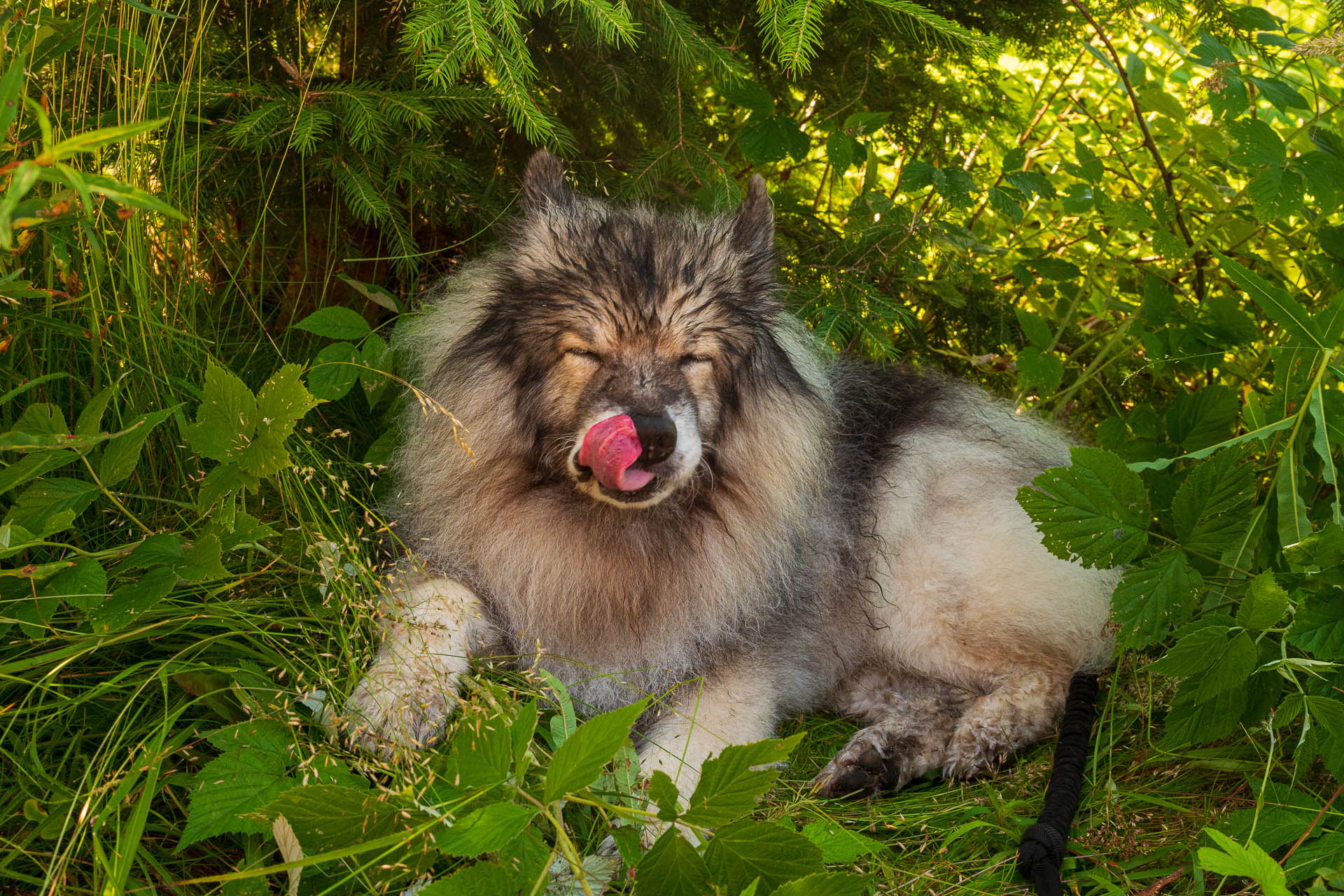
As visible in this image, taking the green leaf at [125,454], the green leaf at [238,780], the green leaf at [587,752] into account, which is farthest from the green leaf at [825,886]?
the green leaf at [125,454]

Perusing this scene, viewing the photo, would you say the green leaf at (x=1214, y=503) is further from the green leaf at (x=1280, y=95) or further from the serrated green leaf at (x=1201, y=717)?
the green leaf at (x=1280, y=95)

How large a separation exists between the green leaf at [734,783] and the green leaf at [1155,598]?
38.8 inches

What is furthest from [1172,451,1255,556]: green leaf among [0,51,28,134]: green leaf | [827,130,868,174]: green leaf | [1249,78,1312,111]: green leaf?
[0,51,28,134]: green leaf

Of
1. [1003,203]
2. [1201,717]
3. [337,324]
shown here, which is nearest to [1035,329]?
[1003,203]

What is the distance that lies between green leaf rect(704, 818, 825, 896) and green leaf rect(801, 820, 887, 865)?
0.21 metres

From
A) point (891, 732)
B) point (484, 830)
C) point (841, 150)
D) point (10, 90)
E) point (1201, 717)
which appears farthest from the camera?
point (841, 150)

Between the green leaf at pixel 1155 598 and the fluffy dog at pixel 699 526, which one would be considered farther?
the fluffy dog at pixel 699 526

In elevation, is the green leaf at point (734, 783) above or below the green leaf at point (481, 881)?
above

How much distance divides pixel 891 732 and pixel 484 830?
147 centimetres

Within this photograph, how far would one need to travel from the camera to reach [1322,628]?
192cm

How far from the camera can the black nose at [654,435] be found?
2141 millimetres

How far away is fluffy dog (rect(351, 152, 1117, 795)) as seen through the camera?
2307mm

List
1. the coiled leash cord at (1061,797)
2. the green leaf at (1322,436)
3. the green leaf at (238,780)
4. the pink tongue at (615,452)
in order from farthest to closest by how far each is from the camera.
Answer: the pink tongue at (615,452), the green leaf at (1322,436), the coiled leash cord at (1061,797), the green leaf at (238,780)

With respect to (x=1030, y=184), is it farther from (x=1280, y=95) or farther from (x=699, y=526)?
(x=699, y=526)
